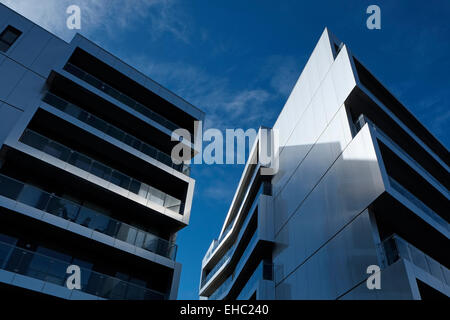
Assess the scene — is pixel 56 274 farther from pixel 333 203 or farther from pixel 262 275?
pixel 333 203

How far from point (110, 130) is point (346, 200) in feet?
37.7

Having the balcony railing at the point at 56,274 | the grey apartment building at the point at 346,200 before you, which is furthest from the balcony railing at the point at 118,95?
the balcony railing at the point at 56,274

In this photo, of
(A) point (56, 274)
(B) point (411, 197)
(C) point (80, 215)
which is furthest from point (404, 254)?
(C) point (80, 215)

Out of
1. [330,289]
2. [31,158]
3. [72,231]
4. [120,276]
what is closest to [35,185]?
[31,158]

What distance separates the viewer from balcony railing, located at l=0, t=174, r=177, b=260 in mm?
12414

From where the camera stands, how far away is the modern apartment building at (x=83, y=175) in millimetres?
12336

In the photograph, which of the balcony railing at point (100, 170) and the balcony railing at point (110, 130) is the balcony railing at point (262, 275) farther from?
the balcony railing at point (110, 130)

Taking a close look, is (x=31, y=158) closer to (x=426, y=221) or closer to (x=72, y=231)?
(x=72, y=231)

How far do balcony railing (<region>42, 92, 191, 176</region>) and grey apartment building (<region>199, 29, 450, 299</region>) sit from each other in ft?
20.7

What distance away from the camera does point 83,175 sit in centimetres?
1450

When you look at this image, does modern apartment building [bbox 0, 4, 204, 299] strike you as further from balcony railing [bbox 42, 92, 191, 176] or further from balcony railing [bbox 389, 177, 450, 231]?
balcony railing [bbox 389, 177, 450, 231]

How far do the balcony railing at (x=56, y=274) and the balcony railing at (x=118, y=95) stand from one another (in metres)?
9.44

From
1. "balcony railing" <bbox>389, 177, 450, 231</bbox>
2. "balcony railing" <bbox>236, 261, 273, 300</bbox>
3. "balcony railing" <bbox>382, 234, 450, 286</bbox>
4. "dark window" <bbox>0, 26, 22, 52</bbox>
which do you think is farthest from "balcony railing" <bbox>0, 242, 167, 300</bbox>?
"dark window" <bbox>0, 26, 22, 52</bbox>

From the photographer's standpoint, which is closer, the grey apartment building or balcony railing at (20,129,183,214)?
the grey apartment building
